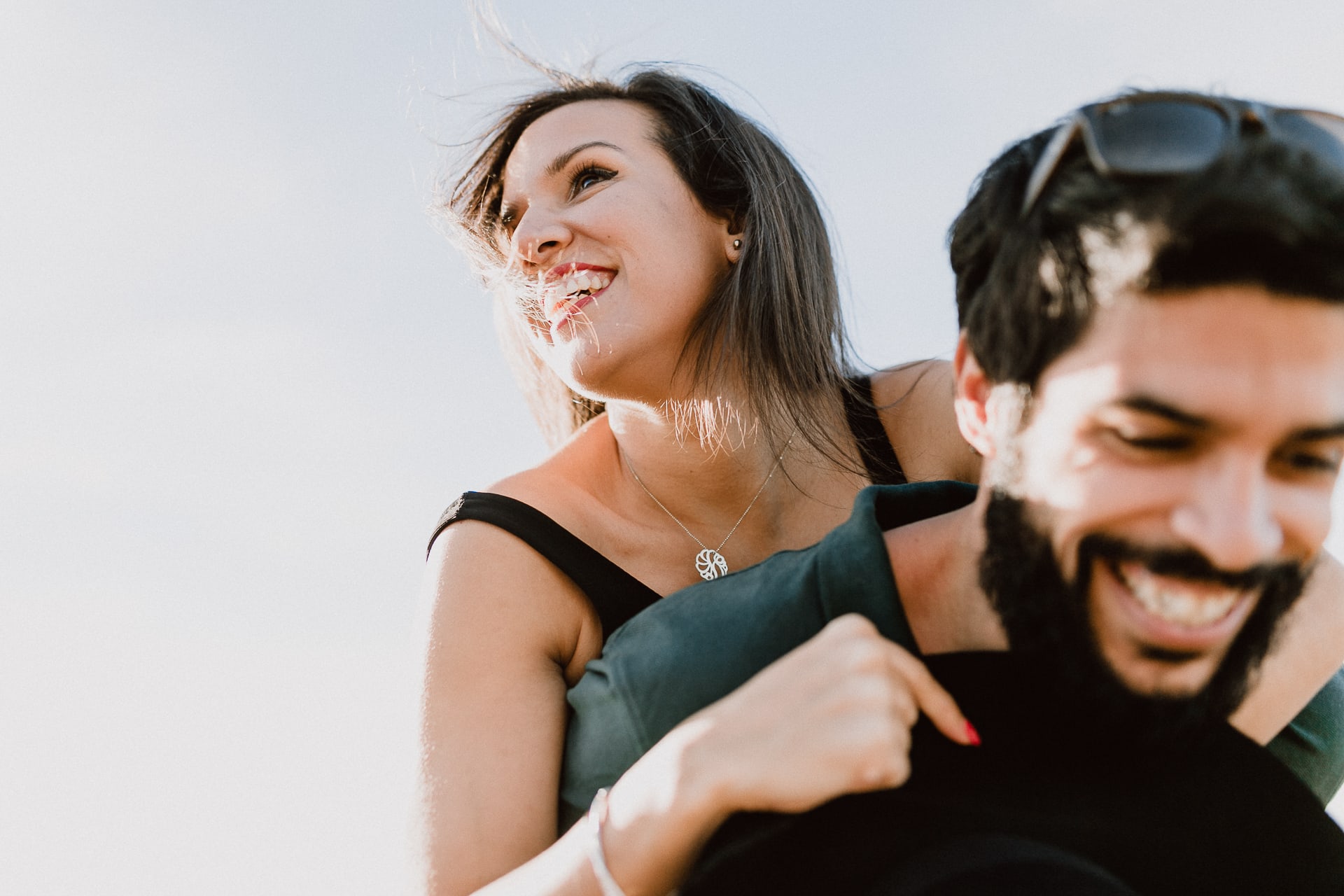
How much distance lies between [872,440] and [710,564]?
60 centimetres

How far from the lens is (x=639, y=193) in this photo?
3500 mm

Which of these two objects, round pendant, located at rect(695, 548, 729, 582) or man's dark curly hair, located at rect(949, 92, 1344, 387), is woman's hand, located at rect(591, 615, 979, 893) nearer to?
man's dark curly hair, located at rect(949, 92, 1344, 387)

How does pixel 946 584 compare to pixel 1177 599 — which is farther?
pixel 946 584

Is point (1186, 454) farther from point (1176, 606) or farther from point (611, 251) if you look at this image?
point (611, 251)

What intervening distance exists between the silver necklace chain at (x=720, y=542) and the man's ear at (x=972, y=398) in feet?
4.24

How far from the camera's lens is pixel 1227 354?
1.67 metres

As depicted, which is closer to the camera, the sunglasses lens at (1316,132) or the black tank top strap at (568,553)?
the sunglasses lens at (1316,132)

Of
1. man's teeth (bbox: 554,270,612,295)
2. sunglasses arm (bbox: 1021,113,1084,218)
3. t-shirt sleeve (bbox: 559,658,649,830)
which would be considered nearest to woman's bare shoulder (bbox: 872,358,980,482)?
man's teeth (bbox: 554,270,612,295)

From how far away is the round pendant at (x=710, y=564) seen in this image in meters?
3.34

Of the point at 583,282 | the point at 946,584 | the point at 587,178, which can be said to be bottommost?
the point at 946,584

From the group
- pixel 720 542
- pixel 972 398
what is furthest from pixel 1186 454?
pixel 720 542

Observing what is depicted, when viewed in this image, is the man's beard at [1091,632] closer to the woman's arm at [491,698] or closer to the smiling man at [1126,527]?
the smiling man at [1126,527]

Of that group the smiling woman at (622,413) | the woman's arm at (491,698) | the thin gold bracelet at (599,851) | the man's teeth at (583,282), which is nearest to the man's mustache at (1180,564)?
the thin gold bracelet at (599,851)

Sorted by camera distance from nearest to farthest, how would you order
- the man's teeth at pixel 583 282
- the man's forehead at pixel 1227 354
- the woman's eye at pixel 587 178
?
the man's forehead at pixel 1227 354 < the man's teeth at pixel 583 282 < the woman's eye at pixel 587 178
